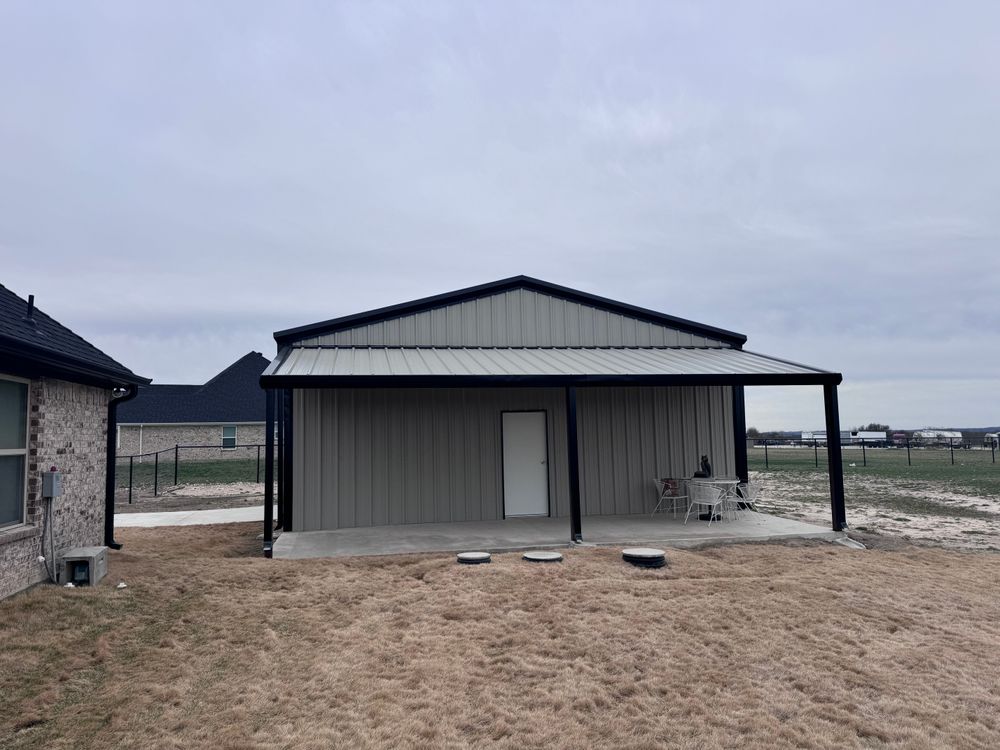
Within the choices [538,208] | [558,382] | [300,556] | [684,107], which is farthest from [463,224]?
[300,556]

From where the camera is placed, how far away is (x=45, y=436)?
20.1 ft

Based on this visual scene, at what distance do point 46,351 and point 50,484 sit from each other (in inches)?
59.2

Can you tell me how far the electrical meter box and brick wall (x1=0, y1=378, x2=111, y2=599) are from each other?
50 mm

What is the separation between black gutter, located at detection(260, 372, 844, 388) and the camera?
25.3 ft

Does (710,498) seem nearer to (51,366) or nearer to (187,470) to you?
(51,366)

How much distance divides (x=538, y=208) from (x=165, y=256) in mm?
11025

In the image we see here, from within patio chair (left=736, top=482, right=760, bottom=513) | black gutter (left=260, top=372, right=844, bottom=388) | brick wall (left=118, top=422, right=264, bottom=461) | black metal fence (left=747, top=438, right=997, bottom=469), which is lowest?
black metal fence (left=747, top=438, right=997, bottom=469)

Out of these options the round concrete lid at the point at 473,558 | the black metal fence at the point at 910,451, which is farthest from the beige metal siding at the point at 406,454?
the black metal fence at the point at 910,451

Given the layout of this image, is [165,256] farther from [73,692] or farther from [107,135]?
[73,692]

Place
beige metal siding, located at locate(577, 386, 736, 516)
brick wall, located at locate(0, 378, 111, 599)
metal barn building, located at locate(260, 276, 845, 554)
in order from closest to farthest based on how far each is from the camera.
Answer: brick wall, located at locate(0, 378, 111, 599)
metal barn building, located at locate(260, 276, 845, 554)
beige metal siding, located at locate(577, 386, 736, 516)

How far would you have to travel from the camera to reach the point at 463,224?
17484 mm

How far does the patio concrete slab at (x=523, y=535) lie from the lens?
8.06 metres

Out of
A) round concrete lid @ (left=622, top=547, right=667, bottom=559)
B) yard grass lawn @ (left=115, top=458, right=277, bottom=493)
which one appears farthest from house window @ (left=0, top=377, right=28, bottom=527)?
yard grass lawn @ (left=115, top=458, right=277, bottom=493)

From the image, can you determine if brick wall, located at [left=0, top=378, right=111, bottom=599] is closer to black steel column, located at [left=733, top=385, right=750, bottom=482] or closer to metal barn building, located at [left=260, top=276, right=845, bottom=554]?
metal barn building, located at [left=260, top=276, right=845, bottom=554]
